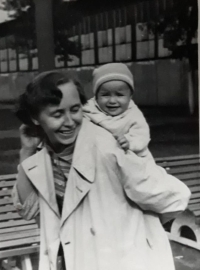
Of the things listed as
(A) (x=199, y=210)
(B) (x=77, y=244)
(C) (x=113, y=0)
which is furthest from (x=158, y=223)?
(C) (x=113, y=0)

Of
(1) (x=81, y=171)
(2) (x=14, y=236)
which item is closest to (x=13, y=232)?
(2) (x=14, y=236)

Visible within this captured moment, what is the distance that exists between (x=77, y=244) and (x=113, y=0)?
3.05 ft

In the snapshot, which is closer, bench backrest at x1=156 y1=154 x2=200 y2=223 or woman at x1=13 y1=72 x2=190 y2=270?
woman at x1=13 y1=72 x2=190 y2=270

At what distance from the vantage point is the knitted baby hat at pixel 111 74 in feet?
4.58

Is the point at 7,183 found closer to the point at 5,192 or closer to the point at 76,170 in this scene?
the point at 5,192

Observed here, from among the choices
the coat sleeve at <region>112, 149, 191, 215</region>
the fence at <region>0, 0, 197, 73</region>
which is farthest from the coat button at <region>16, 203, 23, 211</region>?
the fence at <region>0, 0, 197, 73</region>

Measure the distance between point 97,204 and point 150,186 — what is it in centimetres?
21

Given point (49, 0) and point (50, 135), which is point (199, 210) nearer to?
point (50, 135)

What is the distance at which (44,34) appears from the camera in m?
1.44

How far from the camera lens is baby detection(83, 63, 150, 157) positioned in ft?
4.53

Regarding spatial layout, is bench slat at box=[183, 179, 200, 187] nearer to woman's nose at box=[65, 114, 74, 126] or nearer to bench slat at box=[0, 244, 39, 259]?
woman's nose at box=[65, 114, 74, 126]

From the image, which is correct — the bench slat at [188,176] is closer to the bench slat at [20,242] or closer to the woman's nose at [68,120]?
the woman's nose at [68,120]

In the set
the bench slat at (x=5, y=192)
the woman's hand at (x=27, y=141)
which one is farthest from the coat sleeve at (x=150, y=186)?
the bench slat at (x=5, y=192)

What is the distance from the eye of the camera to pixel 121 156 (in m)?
1.38
